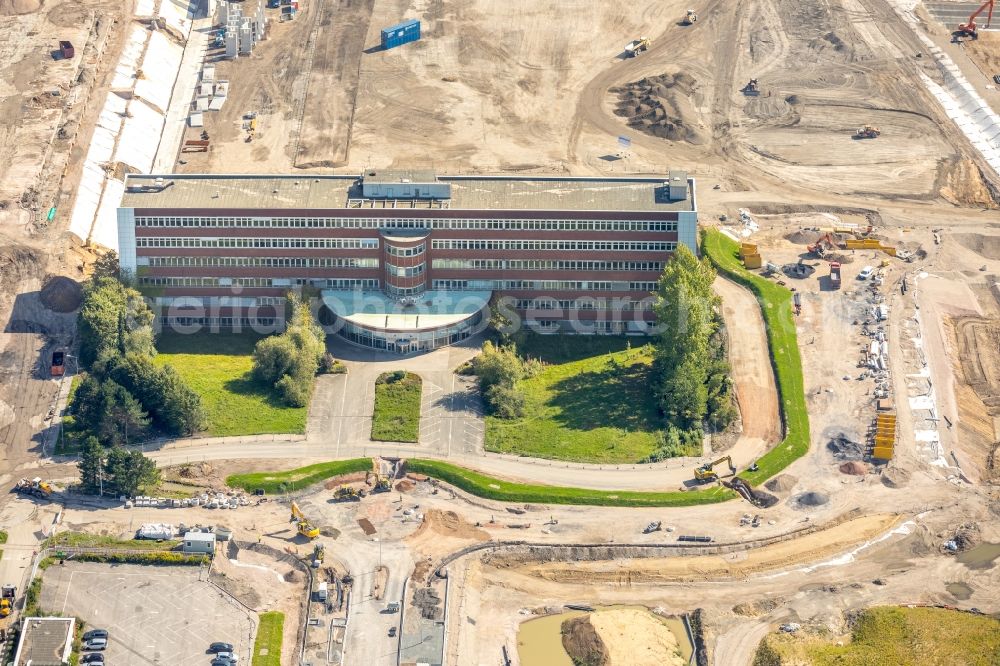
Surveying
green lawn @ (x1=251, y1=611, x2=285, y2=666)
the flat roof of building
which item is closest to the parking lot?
green lawn @ (x1=251, y1=611, x2=285, y2=666)

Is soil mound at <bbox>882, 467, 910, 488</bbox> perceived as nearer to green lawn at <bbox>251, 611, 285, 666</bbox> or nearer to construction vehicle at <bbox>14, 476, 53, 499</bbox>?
green lawn at <bbox>251, 611, 285, 666</bbox>

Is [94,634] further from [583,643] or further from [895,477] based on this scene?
[895,477]

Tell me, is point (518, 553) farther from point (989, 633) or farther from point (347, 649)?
point (989, 633)

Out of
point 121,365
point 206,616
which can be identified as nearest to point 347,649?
point 206,616

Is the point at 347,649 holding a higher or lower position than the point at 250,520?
lower

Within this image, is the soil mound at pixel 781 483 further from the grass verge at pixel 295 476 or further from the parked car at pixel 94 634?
the parked car at pixel 94 634

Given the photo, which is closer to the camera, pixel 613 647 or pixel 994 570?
pixel 613 647
